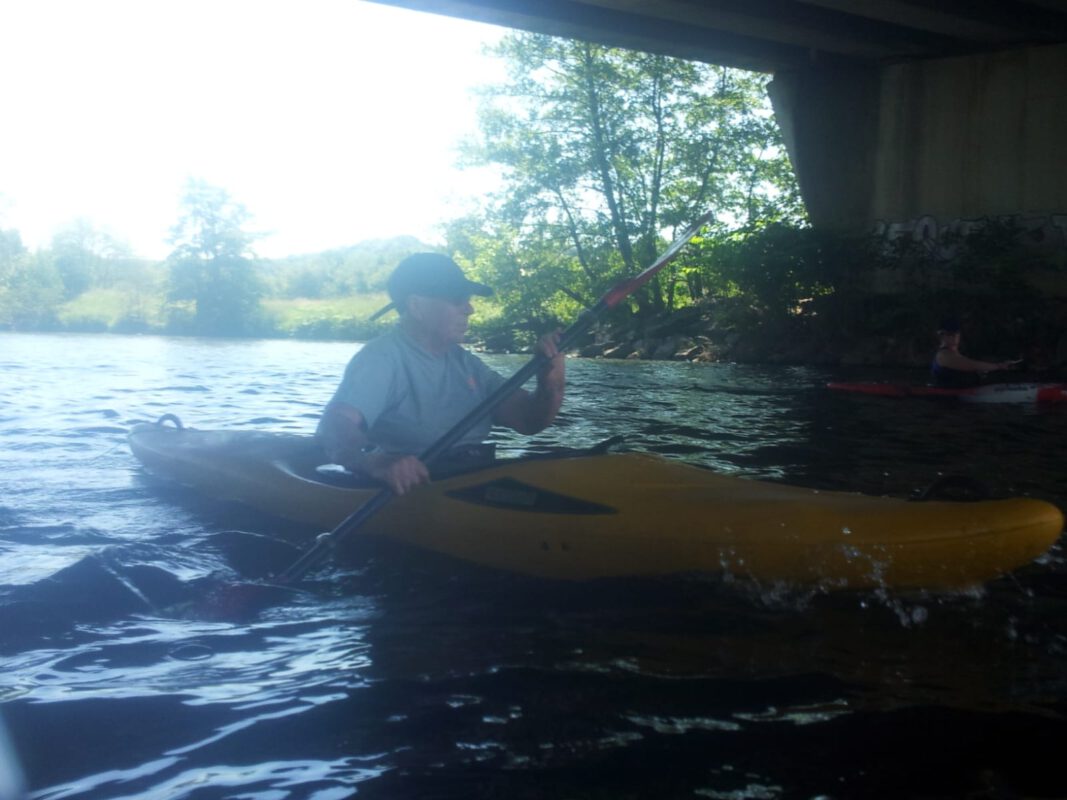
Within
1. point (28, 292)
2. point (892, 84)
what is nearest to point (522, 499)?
point (892, 84)

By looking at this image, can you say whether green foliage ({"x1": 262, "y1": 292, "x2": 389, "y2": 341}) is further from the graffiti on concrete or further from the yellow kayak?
the yellow kayak

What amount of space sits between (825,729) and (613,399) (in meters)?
8.91

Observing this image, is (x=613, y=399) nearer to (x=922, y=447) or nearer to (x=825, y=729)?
(x=922, y=447)

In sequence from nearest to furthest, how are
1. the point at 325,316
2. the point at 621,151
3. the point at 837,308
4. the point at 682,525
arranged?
1. the point at 682,525
2. the point at 837,308
3. the point at 621,151
4. the point at 325,316

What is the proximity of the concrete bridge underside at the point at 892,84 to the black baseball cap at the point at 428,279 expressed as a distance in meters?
9.16

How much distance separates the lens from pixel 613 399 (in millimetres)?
11117

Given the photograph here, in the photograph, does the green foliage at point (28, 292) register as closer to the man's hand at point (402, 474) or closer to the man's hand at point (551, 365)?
the man's hand at point (551, 365)

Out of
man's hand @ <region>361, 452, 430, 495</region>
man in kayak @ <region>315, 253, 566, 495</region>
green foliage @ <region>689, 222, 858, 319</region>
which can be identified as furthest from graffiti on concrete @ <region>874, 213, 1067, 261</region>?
man's hand @ <region>361, 452, 430, 495</region>

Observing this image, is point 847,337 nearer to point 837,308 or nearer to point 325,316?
point 837,308

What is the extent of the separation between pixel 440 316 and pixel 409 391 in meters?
0.33

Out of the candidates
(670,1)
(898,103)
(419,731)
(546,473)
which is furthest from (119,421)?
(898,103)

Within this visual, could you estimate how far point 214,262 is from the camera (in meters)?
42.9

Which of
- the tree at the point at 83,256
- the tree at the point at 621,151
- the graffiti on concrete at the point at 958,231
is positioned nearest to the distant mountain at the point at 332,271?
the tree at the point at 83,256

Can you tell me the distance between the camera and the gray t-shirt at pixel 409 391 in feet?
12.3
